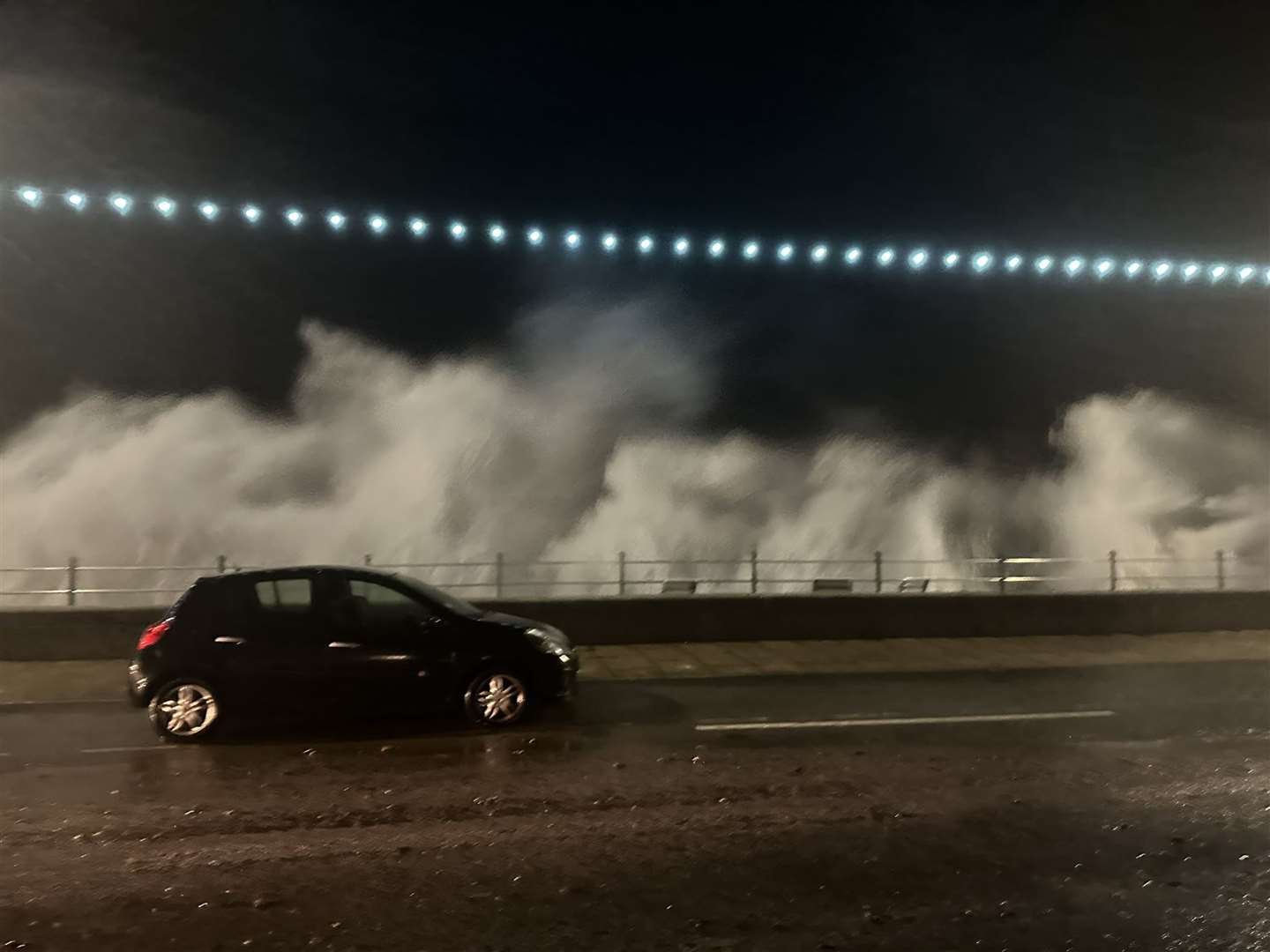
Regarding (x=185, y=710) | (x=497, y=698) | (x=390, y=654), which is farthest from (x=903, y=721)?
(x=185, y=710)

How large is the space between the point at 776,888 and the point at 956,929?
33.9 inches

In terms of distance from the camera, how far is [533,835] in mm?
5668

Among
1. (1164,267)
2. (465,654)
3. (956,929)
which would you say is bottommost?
(956,929)

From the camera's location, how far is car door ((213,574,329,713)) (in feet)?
27.4

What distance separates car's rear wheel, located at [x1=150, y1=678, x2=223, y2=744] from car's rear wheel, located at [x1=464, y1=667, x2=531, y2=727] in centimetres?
211

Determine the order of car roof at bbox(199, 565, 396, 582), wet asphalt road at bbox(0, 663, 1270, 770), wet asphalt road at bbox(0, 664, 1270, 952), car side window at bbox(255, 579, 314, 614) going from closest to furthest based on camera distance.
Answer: wet asphalt road at bbox(0, 664, 1270, 952) < wet asphalt road at bbox(0, 663, 1270, 770) < car side window at bbox(255, 579, 314, 614) < car roof at bbox(199, 565, 396, 582)

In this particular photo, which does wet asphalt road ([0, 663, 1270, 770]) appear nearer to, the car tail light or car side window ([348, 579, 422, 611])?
the car tail light

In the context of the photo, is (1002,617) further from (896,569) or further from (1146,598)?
(896,569)

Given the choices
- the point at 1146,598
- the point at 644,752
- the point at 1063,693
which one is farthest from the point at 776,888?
the point at 1146,598

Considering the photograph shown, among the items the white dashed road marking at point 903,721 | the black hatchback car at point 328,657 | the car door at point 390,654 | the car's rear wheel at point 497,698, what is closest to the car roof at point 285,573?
the black hatchback car at point 328,657

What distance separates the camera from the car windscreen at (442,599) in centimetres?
885

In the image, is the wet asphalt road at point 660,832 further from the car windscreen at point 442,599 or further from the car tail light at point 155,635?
the car windscreen at point 442,599

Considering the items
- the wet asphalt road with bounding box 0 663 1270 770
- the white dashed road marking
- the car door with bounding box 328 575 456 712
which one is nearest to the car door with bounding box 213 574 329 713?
the car door with bounding box 328 575 456 712

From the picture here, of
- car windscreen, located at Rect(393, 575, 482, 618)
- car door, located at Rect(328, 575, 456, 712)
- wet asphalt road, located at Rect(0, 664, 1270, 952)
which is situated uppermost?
car windscreen, located at Rect(393, 575, 482, 618)
